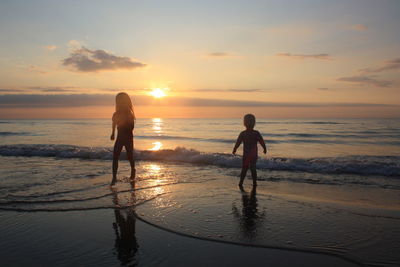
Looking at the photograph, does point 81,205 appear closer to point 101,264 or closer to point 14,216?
point 14,216

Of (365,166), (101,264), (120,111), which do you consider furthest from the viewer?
(365,166)

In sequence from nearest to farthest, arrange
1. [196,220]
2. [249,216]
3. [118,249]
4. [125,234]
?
[118,249] < [125,234] < [196,220] < [249,216]

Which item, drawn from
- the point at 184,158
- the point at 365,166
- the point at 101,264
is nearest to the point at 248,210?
the point at 101,264

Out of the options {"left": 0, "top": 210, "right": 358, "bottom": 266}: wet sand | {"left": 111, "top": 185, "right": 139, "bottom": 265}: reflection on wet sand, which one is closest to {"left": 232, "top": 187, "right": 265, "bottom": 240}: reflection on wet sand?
{"left": 0, "top": 210, "right": 358, "bottom": 266}: wet sand

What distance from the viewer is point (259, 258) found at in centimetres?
329

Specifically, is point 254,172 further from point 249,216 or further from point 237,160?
point 237,160

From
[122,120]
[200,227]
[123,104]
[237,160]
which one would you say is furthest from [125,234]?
[237,160]

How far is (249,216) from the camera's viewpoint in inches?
194

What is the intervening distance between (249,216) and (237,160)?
7.44 metres

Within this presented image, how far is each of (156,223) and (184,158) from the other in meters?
8.93

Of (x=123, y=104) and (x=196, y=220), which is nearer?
(x=196, y=220)

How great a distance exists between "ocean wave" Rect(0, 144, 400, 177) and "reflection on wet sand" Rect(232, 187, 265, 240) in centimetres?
Answer: 539

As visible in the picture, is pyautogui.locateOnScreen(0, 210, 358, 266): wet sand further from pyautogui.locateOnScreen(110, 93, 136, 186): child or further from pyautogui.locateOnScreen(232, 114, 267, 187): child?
pyautogui.locateOnScreen(232, 114, 267, 187): child

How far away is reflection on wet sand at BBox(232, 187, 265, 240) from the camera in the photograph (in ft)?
13.8
